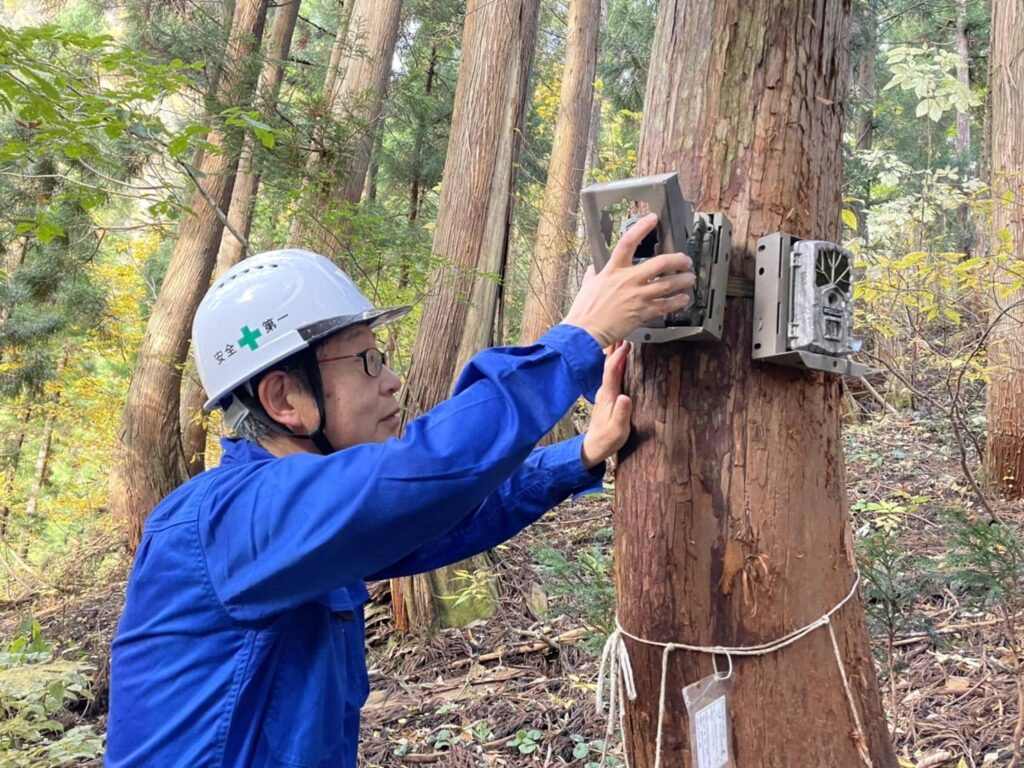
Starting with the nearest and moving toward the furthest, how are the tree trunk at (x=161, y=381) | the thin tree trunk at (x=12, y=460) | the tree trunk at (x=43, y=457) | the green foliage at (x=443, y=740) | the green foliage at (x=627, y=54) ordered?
the green foliage at (x=443, y=740) < the tree trunk at (x=161, y=381) < the thin tree trunk at (x=12, y=460) < the tree trunk at (x=43, y=457) < the green foliage at (x=627, y=54)

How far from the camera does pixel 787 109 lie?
67.5 inches

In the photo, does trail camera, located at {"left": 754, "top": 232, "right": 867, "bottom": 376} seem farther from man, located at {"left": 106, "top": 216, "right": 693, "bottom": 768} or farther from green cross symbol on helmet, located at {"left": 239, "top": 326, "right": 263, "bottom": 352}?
green cross symbol on helmet, located at {"left": 239, "top": 326, "right": 263, "bottom": 352}

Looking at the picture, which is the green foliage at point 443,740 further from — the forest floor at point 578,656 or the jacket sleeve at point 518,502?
the jacket sleeve at point 518,502

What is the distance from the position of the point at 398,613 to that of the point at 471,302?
2.61m

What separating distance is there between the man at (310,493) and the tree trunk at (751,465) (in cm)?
20

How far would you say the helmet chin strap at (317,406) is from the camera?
1854mm

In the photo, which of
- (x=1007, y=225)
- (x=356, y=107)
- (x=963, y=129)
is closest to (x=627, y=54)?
(x=963, y=129)

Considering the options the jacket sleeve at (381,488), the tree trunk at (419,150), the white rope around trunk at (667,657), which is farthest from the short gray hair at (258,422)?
the tree trunk at (419,150)

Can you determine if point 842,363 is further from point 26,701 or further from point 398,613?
point 398,613

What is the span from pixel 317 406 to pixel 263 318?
0.26m

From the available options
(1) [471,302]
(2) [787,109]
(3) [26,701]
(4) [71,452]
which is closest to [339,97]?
(1) [471,302]

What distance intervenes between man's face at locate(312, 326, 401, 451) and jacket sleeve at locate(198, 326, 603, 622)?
37 cm

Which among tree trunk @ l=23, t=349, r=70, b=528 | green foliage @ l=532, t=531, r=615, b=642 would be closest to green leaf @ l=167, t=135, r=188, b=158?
green foliage @ l=532, t=531, r=615, b=642

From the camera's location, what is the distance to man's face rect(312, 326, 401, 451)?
1.87m
